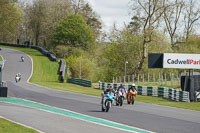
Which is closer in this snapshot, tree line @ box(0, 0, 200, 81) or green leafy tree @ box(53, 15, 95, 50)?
tree line @ box(0, 0, 200, 81)

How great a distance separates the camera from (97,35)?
4417 inches

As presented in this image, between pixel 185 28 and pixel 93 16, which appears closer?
pixel 185 28

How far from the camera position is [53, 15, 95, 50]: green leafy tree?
93988 mm

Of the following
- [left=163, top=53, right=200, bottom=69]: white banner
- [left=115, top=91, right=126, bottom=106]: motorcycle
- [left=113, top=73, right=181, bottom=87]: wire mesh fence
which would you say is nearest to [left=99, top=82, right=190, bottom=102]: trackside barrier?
[left=163, top=53, right=200, bottom=69]: white banner

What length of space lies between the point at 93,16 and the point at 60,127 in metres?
95.6

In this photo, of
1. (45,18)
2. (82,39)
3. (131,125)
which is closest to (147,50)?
(82,39)

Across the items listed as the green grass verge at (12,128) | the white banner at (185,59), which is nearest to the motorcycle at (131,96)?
the white banner at (185,59)

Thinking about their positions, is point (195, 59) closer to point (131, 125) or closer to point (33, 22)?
point (131, 125)

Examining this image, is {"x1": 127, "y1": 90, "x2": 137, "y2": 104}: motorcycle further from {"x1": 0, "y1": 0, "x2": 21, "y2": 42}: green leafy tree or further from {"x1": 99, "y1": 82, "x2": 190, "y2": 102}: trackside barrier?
{"x1": 0, "y1": 0, "x2": 21, "y2": 42}: green leafy tree

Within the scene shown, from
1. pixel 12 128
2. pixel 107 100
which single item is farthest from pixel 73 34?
pixel 12 128

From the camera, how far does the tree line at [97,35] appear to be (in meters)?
67.2

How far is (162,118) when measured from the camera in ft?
71.9

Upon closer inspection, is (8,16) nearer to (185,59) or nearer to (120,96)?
(185,59)

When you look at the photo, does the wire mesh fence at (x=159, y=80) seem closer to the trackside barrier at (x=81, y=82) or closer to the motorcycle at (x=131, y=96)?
the trackside barrier at (x=81, y=82)
